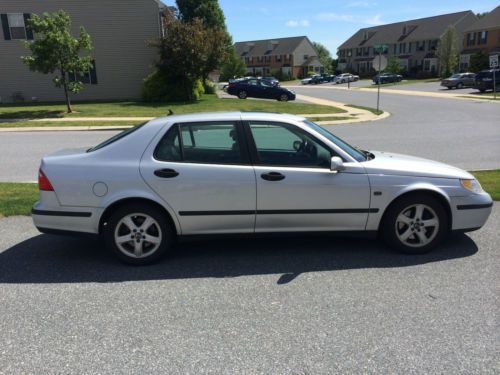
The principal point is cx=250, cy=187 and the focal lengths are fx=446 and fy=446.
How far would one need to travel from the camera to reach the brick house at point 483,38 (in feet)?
196

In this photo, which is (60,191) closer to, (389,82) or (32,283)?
(32,283)

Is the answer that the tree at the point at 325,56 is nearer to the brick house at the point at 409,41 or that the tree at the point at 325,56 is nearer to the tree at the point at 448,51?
the brick house at the point at 409,41

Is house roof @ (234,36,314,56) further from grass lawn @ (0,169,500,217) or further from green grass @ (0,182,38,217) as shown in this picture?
green grass @ (0,182,38,217)

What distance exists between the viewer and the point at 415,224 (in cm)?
457

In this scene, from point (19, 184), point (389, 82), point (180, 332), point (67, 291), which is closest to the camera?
point (180, 332)

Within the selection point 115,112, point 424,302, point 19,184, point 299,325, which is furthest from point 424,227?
point 115,112

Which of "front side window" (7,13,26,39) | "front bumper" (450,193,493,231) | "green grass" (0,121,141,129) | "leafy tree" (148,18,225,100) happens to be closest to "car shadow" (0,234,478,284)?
"front bumper" (450,193,493,231)

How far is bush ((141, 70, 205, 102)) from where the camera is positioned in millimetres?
27812

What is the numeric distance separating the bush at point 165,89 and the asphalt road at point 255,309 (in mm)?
23835

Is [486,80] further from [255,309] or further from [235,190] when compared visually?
[255,309]

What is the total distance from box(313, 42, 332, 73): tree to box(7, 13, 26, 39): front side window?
3012 inches

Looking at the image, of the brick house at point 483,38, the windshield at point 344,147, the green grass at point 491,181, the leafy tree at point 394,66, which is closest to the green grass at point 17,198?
the windshield at point 344,147

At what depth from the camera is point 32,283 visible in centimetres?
409

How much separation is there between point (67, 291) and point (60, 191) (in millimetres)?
994
